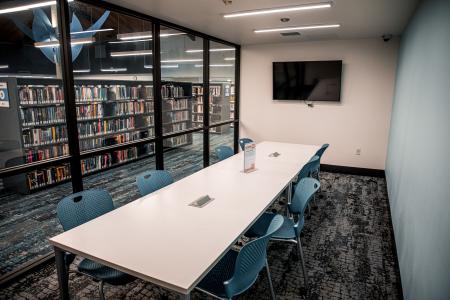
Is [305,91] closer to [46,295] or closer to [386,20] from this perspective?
[386,20]

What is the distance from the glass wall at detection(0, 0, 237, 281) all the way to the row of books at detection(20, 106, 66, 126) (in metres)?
0.02

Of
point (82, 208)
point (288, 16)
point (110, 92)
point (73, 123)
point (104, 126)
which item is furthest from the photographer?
point (110, 92)

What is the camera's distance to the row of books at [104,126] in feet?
20.9

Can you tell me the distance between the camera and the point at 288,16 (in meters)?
4.13

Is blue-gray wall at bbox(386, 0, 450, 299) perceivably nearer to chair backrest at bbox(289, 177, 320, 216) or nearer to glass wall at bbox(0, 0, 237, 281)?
chair backrest at bbox(289, 177, 320, 216)

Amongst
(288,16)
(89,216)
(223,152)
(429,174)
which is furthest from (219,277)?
(288,16)

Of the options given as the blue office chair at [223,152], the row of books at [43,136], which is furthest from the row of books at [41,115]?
the blue office chair at [223,152]

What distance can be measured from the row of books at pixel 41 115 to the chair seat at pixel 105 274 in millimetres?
4065

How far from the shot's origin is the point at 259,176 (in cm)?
329

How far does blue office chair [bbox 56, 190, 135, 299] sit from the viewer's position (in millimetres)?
2027

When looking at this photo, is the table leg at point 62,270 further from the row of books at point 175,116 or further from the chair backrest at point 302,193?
the row of books at point 175,116

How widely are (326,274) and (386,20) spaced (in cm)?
361

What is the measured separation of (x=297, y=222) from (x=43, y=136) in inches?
194

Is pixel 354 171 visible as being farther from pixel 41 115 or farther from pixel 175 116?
pixel 41 115
